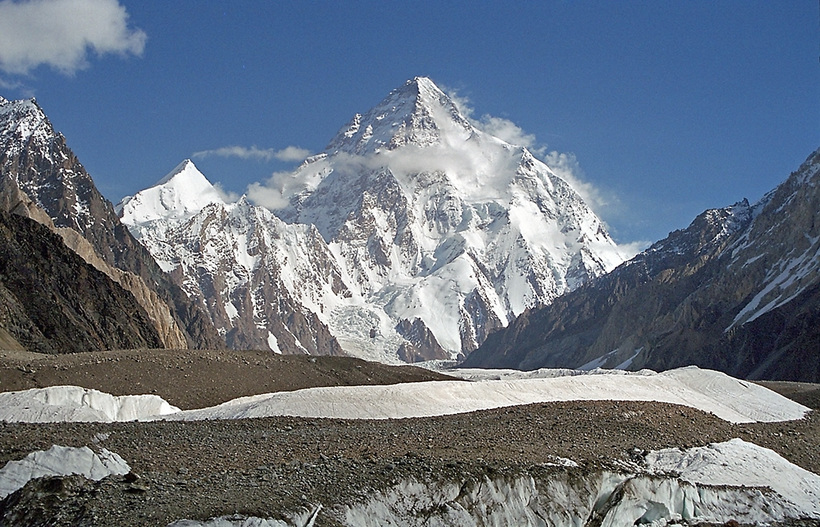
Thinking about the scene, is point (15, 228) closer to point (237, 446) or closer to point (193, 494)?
point (237, 446)

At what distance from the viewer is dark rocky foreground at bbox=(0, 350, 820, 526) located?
15.8 meters

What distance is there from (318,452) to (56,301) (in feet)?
160

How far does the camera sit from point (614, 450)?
85.1 feet

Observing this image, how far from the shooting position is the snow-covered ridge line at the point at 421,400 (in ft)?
103

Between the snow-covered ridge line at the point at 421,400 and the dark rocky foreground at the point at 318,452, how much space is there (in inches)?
151

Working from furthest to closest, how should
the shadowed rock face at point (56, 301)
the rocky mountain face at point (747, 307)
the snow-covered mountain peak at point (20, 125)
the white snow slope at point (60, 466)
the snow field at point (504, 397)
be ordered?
the snow-covered mountain peak at point (20, 125) < the rocky mountain face at point (747, 307) < the shadowed rock face at point (56, 301) < the snow field at point (504, 397) < the white snow slope at point (60, 466)

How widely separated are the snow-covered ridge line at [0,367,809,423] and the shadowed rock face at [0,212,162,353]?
2334 cm

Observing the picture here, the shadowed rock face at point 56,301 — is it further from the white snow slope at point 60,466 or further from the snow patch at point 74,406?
the white snow slope at point 60,466

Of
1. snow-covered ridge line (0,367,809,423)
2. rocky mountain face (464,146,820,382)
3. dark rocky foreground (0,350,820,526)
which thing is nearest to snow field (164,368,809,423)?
snow-covered ridge line (0,367,809,423)

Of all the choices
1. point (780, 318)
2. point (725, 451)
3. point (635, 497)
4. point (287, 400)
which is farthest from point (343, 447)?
point (780, 318)

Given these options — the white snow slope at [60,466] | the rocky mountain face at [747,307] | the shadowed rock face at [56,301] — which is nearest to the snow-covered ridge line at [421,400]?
the white snow slope at [60,466]

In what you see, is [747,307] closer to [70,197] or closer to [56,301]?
[56,301]

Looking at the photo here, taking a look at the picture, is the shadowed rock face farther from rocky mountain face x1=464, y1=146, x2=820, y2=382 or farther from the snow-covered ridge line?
rocky mountain face x1=464, y1=146, x2=820, y2=382

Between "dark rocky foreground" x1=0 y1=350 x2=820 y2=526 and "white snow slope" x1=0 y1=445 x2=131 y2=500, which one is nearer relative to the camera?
"dark rocky foreground" x1=0 y1=350 x2=820 y2=526
